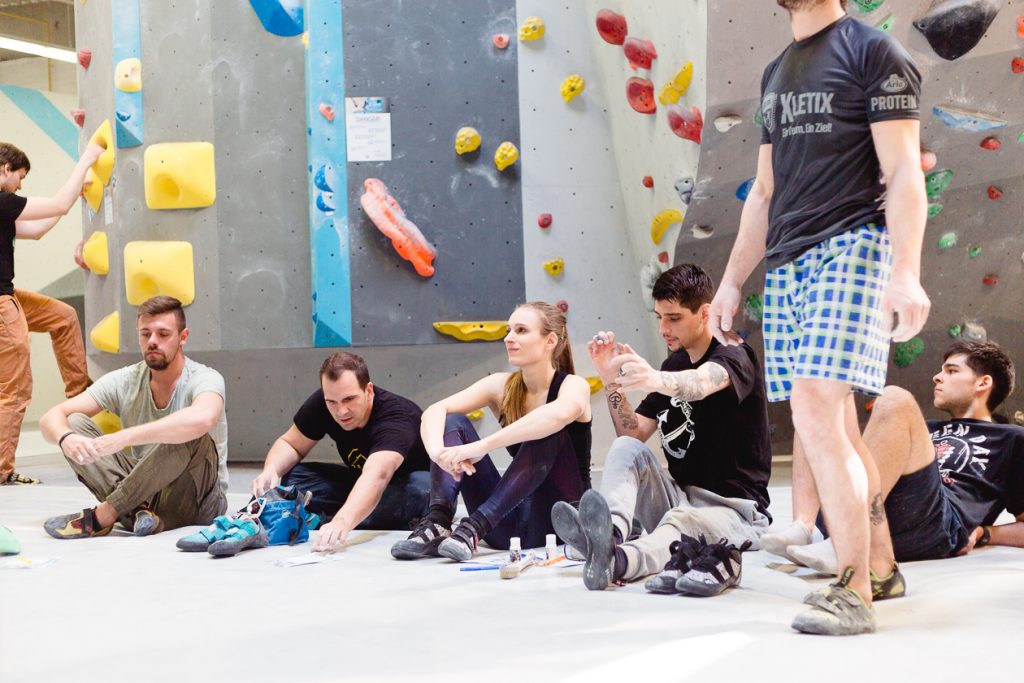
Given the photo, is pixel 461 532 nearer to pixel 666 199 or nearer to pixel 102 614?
pixel 102 614

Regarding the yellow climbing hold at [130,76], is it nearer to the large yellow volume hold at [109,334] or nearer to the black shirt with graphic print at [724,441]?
the large yellow volume hold at [109,334]

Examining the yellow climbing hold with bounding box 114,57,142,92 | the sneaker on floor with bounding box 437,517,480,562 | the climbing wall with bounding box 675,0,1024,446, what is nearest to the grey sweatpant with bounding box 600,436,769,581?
A: the sneaker on floor with bounding box 437,517,480,562

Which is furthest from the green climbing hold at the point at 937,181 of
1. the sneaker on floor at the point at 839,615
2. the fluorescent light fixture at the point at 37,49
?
the fluorescent light fixture at the point at 37,49

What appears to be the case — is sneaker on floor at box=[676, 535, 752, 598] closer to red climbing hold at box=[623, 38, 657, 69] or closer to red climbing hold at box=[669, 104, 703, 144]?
red climbing hold at box=[669, 104, 703, 144]

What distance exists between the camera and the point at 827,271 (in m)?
2.06

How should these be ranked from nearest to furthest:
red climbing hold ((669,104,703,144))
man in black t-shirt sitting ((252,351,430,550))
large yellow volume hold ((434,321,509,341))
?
man in black t-shirt sitting ((252,351,430,550)) → red climbing hold ((669,104,703,144)) → large yellow volume hold ((434,321,509,341))

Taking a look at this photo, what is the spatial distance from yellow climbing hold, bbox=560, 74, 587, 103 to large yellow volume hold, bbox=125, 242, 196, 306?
7.29 ft

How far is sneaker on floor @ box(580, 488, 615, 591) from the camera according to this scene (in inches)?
100

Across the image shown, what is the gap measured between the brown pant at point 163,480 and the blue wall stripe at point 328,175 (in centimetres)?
185

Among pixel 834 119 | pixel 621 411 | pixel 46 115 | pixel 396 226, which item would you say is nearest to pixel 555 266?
pixel 396 226

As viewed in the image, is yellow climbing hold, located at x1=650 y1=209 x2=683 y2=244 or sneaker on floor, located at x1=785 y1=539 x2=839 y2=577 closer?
sneaker on floor, located at x1=785 y1=539 x2=839 y2=577

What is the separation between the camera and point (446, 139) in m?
5.48

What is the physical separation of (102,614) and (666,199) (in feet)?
10.2

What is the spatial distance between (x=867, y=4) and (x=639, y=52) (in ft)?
3.73
